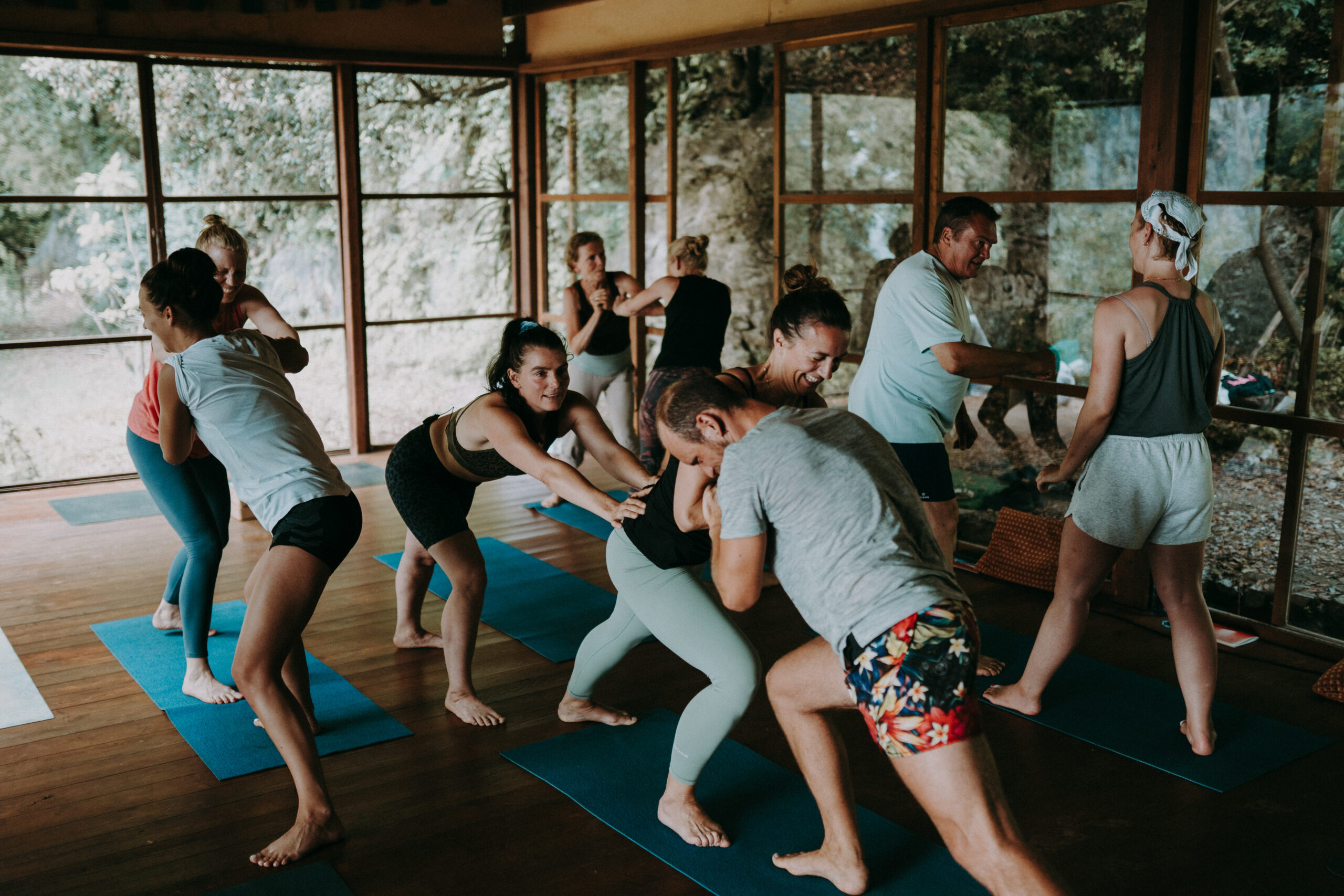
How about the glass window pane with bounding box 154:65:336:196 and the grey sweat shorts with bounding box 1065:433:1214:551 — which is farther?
the glass window pane with bounding box 154:65:336:196

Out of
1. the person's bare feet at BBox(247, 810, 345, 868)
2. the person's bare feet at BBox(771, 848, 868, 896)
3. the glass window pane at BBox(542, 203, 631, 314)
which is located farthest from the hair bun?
the glass window pane at BBox(542, 203, 631, 314)

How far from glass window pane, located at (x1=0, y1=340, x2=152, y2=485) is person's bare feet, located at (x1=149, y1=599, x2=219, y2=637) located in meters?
2.60

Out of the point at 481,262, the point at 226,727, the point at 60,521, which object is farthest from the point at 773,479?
the point at 481,262

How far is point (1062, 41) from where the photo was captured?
4492 millimetres

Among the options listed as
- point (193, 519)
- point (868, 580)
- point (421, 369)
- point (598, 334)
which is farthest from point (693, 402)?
point (421, 369)

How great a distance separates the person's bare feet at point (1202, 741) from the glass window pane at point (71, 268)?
5472mm

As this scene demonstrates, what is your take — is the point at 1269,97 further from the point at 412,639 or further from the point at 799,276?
the point at 412,639

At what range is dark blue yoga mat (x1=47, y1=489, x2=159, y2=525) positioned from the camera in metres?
5.75

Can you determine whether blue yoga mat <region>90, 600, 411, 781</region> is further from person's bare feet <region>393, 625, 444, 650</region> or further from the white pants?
the white pants

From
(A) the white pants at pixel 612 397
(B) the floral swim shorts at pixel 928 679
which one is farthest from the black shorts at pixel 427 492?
(A) the white pants at pixel 612 397

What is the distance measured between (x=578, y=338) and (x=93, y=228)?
2.96 metres

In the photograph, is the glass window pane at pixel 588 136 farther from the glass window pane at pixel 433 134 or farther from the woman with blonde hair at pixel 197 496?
the woman with blonde hair at pixel 197 496

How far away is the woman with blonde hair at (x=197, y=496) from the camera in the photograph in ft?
11.6

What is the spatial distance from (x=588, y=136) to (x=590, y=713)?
4.73 meters
